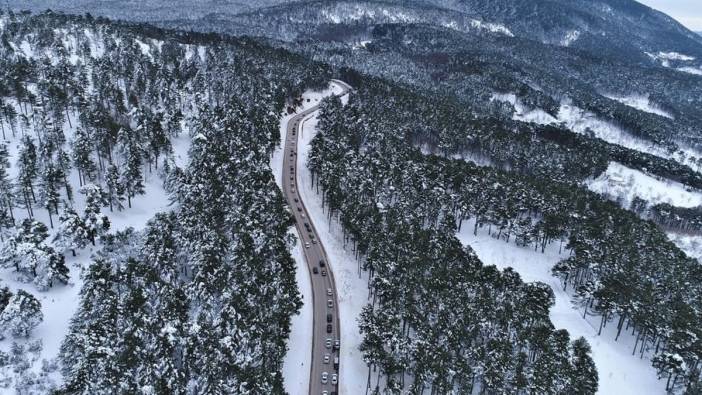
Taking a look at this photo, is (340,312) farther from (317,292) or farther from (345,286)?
(345,286)

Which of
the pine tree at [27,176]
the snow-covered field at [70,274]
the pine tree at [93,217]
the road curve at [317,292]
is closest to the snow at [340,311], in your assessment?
the road curve at [317,292]

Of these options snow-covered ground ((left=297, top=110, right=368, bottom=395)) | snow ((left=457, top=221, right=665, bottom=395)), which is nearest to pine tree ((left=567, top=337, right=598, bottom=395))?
snow ((left=457, top=221, right=665, bottom=395))

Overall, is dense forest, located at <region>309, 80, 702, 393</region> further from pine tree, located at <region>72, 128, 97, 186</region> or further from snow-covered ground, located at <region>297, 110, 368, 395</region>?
pine tree, located at <region>72, 128, 97, 186</region>

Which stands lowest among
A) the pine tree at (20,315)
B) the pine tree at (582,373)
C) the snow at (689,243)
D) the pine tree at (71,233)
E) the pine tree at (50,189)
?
the pine tree at (20,315)

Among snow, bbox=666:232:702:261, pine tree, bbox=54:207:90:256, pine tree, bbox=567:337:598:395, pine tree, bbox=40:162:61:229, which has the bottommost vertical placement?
pine tree, bbox=54:207:90:256

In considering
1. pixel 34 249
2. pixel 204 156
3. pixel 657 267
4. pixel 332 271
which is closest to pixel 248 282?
pixel 332 271

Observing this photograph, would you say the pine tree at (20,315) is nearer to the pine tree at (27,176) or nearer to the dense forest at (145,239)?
the dense forest at (145,239)
